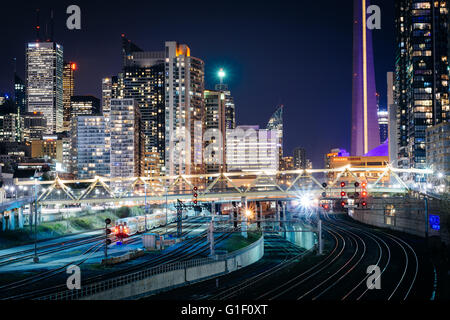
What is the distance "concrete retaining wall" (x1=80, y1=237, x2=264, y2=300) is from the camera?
33.7 meters

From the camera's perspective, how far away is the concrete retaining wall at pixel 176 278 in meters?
33.7

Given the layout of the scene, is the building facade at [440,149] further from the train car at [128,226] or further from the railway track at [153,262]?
the train car at [128,226]

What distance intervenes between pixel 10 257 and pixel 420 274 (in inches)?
1592

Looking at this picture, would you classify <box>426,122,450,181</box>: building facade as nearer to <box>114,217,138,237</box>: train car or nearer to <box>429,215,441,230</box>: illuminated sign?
<box>429,215,441,230</box>: illuminated sign

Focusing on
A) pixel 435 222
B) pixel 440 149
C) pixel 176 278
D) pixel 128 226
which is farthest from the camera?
pixel 440 149

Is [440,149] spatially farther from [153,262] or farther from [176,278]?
[176,278]

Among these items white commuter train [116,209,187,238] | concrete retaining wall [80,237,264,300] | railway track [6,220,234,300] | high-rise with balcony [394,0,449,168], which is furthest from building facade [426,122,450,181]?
concrete retaining wall [80,237,264,300]

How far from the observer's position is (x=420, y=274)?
44.2m

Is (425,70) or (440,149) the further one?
(425,70)

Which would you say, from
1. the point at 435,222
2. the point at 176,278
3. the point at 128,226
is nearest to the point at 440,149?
the point at 435,222

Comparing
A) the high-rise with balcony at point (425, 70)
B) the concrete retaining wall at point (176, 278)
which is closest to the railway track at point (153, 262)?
the concrete retaining wall at point (176, 278)

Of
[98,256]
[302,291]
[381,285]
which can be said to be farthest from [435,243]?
[98,256]

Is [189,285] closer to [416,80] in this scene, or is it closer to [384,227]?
[384,227]

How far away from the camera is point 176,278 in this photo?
41531 mm
